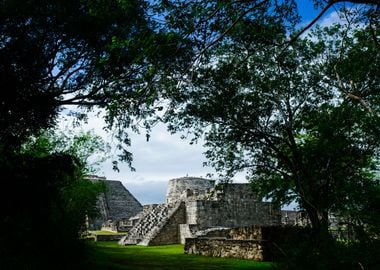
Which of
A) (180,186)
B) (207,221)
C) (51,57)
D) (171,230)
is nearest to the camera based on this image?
(51,57)

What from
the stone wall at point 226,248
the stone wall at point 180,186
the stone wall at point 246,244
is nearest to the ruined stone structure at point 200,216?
the stone wall at point 226,248

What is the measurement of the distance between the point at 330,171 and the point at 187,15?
9.31m

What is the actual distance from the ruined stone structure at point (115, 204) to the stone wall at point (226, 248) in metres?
24.6

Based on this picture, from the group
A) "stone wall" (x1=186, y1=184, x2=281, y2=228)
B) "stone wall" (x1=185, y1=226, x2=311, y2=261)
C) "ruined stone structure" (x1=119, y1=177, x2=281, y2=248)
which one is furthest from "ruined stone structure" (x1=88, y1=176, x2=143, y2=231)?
"stone wall" (x1=185, y1=226, x2=311, y2=261)

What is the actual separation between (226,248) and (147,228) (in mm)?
11784

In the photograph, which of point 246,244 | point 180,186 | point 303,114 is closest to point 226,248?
point 246,244

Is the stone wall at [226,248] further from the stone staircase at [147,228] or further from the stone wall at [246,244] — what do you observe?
the stone staircase at [147,228]

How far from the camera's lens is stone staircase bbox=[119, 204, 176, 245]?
26562 millimetres

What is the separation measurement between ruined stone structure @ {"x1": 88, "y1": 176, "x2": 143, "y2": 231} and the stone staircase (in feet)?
42.6

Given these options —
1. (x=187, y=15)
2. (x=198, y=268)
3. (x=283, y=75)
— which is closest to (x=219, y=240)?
(x=198, y=268)

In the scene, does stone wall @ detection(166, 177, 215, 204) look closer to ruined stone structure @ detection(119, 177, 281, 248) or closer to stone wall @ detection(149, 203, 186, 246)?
ruined stone structure @ detection(119, 177, 281, 248)

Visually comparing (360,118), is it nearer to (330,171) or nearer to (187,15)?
(330,171)

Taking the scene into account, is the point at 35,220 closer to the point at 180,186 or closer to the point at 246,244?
the point at 246,244

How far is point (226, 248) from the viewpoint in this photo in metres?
17.5
